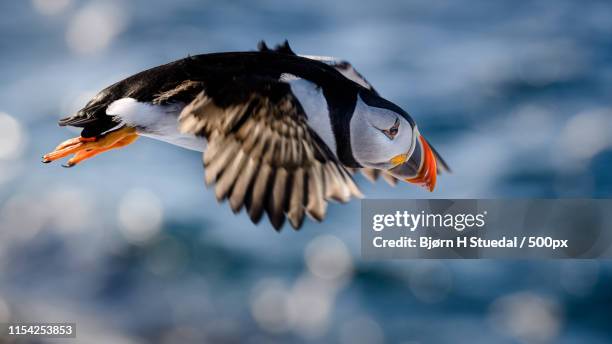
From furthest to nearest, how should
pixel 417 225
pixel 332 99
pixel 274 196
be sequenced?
pixel 417 225 → pixel 332 99 → pixel 274 196

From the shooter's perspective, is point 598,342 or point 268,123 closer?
point 268,123

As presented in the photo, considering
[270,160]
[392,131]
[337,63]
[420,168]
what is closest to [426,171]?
[420,168]

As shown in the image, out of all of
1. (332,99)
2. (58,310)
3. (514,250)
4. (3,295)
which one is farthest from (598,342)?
(3,295)

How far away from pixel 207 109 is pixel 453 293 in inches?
39.1

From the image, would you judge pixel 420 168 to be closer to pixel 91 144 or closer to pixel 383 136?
pixel 383 136

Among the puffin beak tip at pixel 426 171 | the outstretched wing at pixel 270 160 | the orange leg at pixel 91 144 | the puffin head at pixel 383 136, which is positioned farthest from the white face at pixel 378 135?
the orange leg at pixel 91 144

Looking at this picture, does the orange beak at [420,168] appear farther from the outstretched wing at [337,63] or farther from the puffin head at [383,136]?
the outstretched wing at [337,63]

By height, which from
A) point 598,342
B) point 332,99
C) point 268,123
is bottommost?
point 598,342

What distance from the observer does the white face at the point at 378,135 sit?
1613 millimetres

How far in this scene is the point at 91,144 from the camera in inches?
64.9

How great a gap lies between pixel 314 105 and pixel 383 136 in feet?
0.68

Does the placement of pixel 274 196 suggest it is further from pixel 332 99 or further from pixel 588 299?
pixel 588 299

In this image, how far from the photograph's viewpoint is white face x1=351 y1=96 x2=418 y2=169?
Result: 5.29 ft

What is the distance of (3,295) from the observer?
2.07 metres
